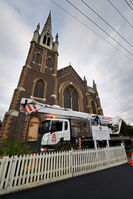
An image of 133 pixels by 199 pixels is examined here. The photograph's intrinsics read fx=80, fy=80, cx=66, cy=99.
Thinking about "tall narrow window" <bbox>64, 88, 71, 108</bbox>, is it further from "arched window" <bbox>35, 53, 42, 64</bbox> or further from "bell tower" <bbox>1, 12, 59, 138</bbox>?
"arched window" <bbox>35, 53, 42, 64</bbox>

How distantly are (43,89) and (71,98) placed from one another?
6.39 metres

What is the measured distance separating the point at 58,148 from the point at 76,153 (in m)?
1.81

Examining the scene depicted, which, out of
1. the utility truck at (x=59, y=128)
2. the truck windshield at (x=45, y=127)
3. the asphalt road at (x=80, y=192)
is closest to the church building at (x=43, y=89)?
the truck windshield at (x=45, y=127)

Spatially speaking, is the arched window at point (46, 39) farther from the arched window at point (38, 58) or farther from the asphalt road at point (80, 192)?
the asphalt road at point (80, 192)

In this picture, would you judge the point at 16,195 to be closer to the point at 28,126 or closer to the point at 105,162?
the point at 105,162

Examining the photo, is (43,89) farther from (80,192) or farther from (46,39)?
(46,39)

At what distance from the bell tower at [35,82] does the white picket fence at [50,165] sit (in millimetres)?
6406

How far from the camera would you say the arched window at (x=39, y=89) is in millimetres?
13353

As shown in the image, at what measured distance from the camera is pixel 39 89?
45.2 ft

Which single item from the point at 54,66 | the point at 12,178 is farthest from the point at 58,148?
the point at 54,66

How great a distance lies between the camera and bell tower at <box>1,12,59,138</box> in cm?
980

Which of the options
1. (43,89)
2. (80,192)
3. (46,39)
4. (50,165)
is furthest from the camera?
(46,39)

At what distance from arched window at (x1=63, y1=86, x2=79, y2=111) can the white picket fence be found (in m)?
11.0

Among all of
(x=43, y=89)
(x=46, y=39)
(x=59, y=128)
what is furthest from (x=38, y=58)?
(x=59, y=128)
